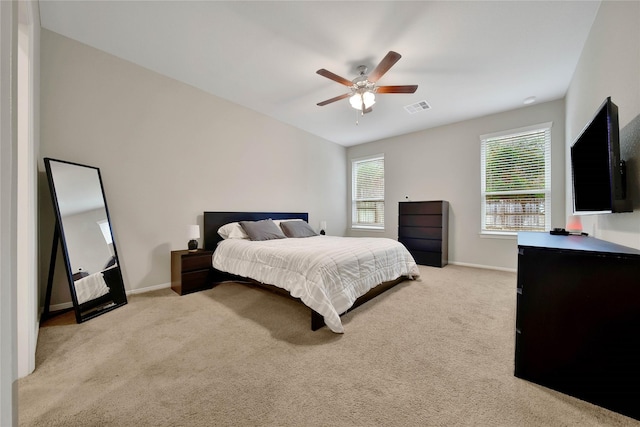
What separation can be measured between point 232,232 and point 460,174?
4.25 m

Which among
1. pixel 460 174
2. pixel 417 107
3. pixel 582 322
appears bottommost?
pixel 582 322

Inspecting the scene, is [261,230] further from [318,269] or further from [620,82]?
[620,82]

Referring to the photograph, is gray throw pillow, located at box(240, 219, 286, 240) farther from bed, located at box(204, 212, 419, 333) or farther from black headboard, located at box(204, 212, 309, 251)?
black headboard, located at box(204, 212, 309, 251)

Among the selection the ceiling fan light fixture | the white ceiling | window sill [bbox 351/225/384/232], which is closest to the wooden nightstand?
the white ceiling

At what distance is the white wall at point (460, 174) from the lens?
377cm

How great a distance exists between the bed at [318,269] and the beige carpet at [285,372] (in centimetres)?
23

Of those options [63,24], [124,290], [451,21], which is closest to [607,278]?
[451,21]

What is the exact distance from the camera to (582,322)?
51.7 inches

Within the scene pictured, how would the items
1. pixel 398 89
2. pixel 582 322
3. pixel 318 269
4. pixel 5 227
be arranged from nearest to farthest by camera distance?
pixel 5 227, pixel 582 322, pixel 318 269, pixel 398 89

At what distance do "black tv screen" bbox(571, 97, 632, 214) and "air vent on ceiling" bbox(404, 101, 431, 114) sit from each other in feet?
7.09

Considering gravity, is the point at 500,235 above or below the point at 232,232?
below

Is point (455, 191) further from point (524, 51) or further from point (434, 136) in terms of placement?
point (524, 51)

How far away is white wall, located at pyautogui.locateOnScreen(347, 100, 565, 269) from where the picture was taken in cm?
377

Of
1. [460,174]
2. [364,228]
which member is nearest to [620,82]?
[460,174]
